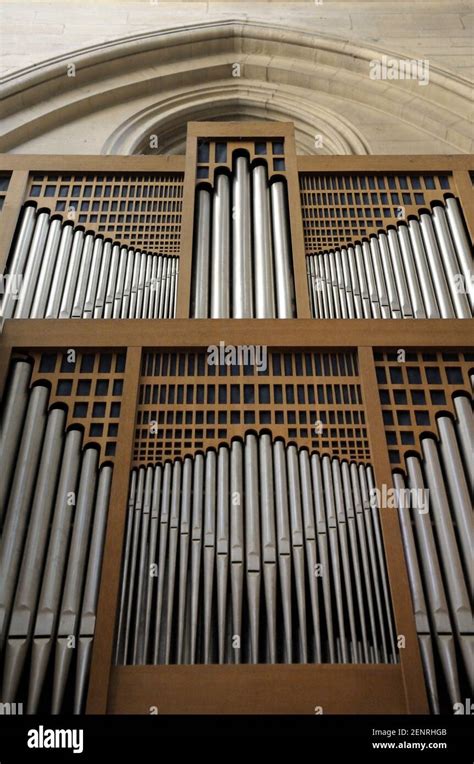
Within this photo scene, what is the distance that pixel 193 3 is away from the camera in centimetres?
1239

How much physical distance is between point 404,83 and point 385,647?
863 centimetres

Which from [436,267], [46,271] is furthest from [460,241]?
[46,271]

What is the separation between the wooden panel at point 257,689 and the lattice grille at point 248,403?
5.16 feet

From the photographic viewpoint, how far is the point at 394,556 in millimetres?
5320

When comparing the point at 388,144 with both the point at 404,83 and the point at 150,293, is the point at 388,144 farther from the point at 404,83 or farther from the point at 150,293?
the point at 150,293

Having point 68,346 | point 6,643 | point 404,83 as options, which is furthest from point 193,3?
point 6,643

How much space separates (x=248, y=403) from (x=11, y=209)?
3.30m

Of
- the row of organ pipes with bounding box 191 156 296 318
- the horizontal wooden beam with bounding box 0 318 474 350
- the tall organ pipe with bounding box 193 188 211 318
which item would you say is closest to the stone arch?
the row of organ pipes with bounding box 191 156 296 318

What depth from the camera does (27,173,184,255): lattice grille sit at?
7992 millimetres

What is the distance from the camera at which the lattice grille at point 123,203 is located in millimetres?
7992

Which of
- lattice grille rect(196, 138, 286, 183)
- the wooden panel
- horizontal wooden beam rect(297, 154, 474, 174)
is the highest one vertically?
lattice grille rect(196, 138, 286, 183)

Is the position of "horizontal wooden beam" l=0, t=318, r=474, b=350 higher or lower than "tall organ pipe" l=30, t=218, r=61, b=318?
lower

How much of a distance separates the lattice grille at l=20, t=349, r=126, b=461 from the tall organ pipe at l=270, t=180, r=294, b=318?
59.8 inches

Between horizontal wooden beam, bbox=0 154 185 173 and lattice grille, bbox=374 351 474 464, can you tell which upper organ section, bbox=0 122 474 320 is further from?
lattice grille, bbox=374 351 474 464
